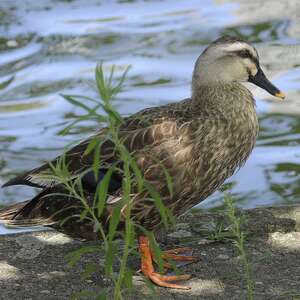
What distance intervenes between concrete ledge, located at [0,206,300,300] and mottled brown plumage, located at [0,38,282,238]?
205 millimetres

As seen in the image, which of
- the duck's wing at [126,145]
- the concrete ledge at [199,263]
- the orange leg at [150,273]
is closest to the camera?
the concrete ledge at [199,263]

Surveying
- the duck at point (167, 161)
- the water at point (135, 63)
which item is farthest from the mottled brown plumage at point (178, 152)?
the water at point (135, 63)

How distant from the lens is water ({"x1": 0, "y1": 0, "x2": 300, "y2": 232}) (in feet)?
24.4

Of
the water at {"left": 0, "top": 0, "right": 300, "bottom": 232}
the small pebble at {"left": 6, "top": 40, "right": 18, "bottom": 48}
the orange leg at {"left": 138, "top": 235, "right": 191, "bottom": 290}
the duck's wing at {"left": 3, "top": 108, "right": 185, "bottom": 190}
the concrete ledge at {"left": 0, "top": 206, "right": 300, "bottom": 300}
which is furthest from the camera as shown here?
the small pebble at {"left": 6, "top": 40, "right": 18, "bottom": 48}

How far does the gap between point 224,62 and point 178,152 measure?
2.57 ft

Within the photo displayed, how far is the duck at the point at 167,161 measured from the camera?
16.5 feet

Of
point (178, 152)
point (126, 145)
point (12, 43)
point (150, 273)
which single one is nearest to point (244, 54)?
point (178, 152)

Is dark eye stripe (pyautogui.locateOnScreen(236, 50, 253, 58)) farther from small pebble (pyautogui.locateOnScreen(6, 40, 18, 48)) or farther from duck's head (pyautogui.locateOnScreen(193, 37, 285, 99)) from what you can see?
small pebble (pyautogui.locateOnScreen(6, 40, 18, 48))

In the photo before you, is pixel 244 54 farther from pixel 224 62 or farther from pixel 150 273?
pixel 150 273

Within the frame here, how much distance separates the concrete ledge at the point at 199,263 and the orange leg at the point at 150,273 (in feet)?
0.11

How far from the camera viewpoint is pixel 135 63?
9.40m

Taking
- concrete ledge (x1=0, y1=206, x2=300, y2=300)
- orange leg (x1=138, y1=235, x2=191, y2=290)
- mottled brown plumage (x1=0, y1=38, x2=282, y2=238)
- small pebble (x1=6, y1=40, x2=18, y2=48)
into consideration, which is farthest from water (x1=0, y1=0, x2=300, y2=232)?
orange leg (x1=138, y1=235, x2=191, y2=290)

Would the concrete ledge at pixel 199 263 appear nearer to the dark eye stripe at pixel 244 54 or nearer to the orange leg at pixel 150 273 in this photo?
the orange leg at pixel 150 273

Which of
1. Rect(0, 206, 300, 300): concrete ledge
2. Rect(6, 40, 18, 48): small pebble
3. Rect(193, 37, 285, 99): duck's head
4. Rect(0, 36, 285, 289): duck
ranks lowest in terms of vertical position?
Rect(0, 206, 300, 300): concrete ledge
